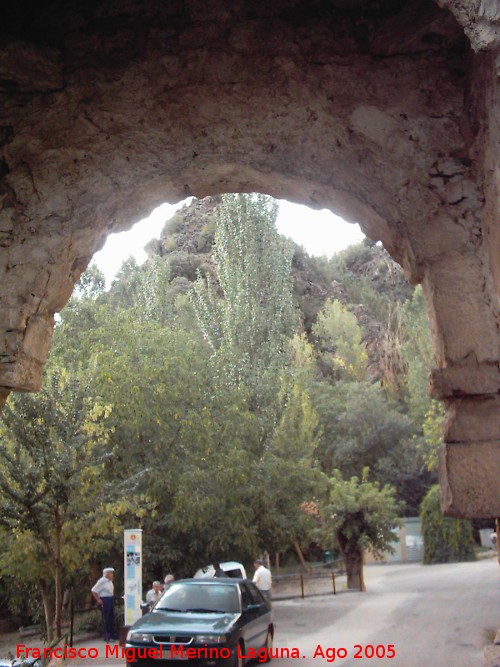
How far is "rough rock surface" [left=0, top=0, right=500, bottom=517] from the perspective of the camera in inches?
155

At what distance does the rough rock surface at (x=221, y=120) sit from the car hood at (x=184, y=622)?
336cm

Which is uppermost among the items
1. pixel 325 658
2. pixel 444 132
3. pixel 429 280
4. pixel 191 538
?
pixel 444 132

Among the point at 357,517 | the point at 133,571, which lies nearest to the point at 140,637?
the point at 133,571

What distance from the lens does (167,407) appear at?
11.2 metres

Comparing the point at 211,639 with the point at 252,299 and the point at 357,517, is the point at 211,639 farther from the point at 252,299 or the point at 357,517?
the point at 252,299

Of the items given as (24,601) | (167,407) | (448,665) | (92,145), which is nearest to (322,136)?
(92,145)

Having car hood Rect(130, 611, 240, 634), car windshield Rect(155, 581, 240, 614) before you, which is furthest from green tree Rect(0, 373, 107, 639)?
car hood Rect(130, 611, 240, 634)

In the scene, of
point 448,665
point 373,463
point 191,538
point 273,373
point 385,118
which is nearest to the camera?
point 385,118

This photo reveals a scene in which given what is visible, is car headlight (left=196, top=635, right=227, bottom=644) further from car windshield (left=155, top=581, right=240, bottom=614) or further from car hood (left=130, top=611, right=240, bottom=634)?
car windshield (left=155, top=581, right=240, bottom=614)

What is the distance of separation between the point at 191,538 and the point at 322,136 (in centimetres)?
845

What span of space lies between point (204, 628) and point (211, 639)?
19 centimetres

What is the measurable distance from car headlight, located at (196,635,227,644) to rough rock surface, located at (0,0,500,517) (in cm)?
328

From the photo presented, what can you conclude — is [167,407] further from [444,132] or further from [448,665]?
[444,132]

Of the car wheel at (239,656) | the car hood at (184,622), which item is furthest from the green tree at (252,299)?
the car wheel at (239,656)
